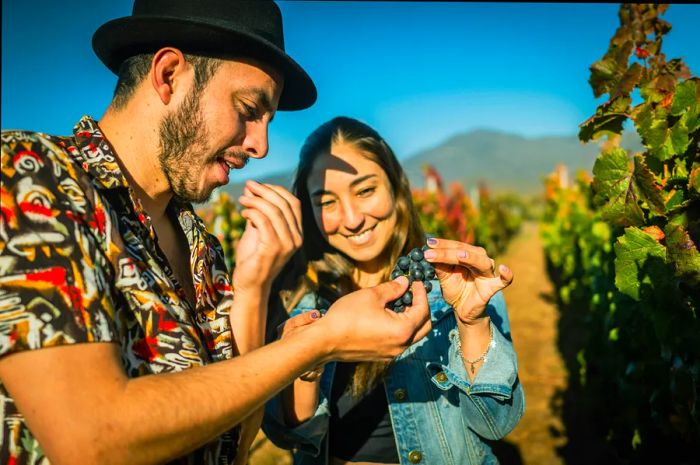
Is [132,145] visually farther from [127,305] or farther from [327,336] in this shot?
[327,336]

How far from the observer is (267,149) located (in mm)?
1873

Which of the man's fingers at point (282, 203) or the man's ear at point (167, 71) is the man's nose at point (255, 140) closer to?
the man's fingers at point (282, 203)

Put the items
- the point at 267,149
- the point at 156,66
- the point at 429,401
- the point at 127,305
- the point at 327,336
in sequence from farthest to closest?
the point at 429,401, the point at 267,149, the point at 156,66, the point at 327,336, the point at 127,305

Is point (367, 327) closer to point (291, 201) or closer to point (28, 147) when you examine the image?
point (291, 201)

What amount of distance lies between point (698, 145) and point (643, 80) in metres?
0.43

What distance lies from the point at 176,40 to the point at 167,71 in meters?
0.12

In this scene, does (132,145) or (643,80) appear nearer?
(132,145)

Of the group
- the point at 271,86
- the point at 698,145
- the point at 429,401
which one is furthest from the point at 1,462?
the point at 698,145

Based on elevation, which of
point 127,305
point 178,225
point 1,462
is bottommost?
point 1,462

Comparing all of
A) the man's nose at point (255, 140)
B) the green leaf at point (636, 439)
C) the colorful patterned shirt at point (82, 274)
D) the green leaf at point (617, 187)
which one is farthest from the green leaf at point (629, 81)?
the green leaf at point (636, 439)

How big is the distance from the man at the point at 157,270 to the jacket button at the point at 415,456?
0.83m

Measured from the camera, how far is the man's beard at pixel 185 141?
5.46 feet

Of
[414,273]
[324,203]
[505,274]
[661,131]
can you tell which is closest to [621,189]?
[661,131]

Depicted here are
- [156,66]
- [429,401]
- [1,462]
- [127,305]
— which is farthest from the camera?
[429,401]
